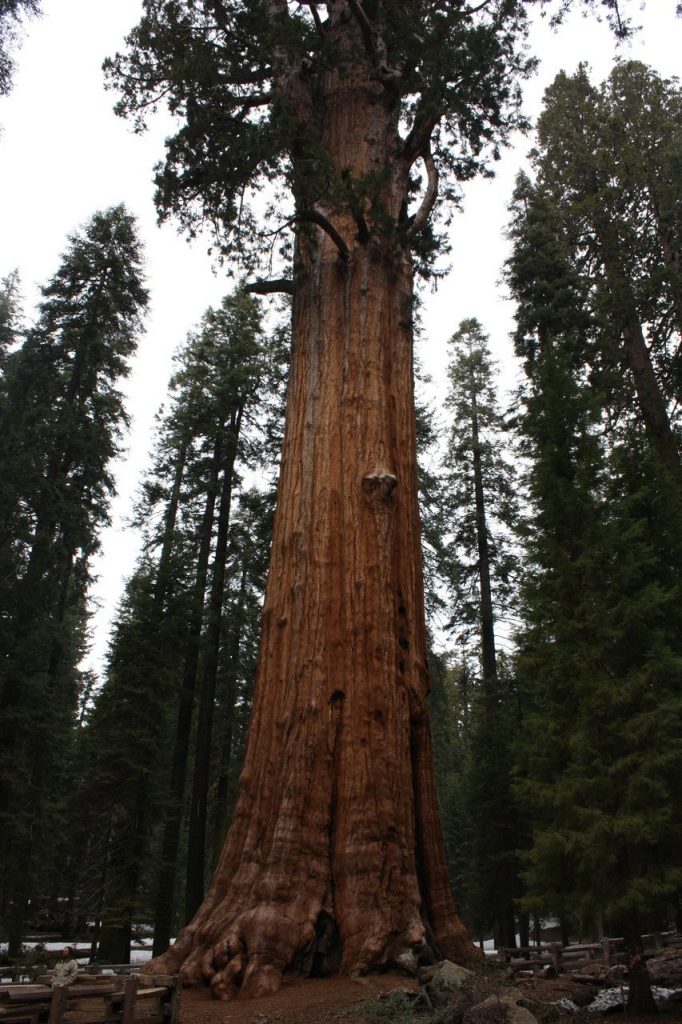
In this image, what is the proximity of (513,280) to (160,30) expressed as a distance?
9.60 meters

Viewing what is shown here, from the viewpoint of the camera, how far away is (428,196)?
1092cm

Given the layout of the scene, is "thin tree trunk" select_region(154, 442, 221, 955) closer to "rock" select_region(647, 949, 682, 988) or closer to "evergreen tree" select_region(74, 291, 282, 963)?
"evergreen tree" select_region(74, 291, 282, 963)

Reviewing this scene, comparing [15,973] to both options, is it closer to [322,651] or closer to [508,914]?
[322,651]

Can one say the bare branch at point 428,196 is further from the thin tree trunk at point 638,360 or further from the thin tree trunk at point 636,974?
the thin tree trunk at point 636,974

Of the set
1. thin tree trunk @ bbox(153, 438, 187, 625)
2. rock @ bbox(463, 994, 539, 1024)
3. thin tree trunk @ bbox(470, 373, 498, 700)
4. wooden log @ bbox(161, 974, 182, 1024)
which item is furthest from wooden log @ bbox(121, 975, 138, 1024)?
thin tree trunk @ bbox(470, 373, 498, 700)

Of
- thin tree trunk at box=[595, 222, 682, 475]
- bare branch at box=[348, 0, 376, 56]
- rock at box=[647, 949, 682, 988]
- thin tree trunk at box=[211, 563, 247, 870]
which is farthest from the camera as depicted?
thin tree trunk at box=[211, 563, 247, 870]

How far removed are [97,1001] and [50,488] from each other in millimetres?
12781

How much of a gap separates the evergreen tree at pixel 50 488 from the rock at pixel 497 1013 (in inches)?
448

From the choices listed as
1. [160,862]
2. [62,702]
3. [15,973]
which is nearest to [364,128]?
[15,973]

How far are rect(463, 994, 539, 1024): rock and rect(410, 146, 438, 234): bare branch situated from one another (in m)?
9.06

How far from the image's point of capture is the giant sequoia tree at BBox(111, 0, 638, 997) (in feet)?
21.4

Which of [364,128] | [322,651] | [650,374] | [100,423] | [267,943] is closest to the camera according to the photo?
[267,943]

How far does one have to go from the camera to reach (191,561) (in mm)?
18250

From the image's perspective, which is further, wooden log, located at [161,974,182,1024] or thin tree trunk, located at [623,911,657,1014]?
thin tree trunk, located at [623,911,657,1014]
